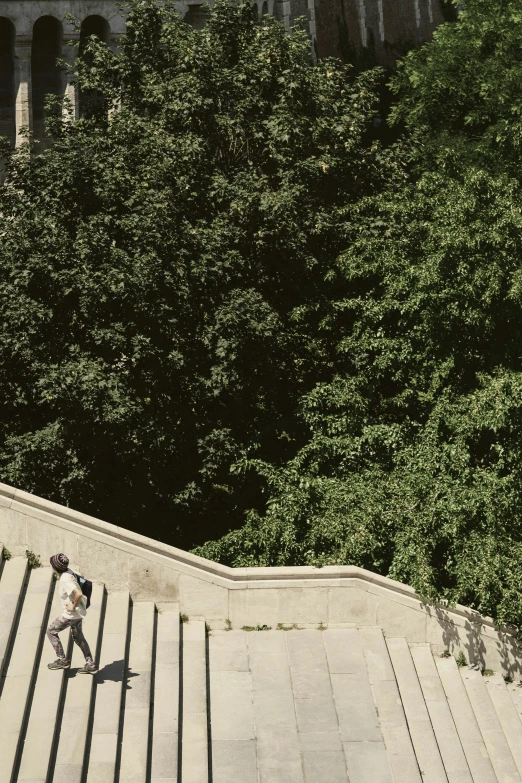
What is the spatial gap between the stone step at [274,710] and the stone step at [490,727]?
2168 mm

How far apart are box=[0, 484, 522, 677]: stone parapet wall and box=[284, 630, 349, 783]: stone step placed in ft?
1.81

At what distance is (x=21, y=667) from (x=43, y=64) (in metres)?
30.2

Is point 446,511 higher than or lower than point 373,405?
lower

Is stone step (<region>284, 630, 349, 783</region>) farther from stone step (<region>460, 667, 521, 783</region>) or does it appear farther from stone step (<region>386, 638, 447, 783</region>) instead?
stone step (<region>460, 667, 521, 783</region>)

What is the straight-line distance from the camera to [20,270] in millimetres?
19469

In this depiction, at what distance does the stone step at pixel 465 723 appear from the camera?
46.8 feet

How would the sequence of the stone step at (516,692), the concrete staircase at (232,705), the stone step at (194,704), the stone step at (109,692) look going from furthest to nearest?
the stone step at (516,692) → the stone step at (194,704) → the concrete staircase at (232,705) → the stone step at (109,692)

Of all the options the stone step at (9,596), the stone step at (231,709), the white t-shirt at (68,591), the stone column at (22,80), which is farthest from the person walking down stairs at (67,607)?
the stone column at (22,80)


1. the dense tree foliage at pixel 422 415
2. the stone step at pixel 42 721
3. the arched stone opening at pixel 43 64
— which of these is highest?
the arched stone opening at pixel 43 64

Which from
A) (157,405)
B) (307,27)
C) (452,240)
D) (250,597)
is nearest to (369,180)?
(452,240)

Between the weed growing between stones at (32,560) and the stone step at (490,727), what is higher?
the weed growing between stones at (32,560)

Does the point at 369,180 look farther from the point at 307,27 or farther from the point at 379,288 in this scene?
the point at 307,27

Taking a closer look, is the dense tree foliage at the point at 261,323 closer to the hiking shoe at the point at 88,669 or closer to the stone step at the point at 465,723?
the stone step at the point at 465,723

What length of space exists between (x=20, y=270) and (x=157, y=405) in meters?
3.38
